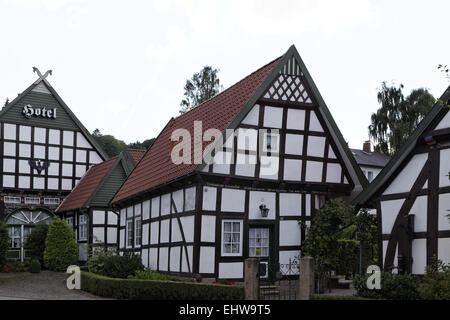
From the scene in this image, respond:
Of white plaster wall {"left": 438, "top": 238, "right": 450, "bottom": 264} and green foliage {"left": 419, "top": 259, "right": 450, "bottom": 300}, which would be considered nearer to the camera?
green foliage {"left": 419, "top": 259, "right": 450, "bottom": 300}

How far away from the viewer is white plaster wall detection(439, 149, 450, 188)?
45.7 ft

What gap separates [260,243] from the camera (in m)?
19.6

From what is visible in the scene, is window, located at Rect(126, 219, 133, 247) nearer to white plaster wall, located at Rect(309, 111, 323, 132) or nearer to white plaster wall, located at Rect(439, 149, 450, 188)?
white plaster wall, located at Rect(309, 111, 323, 132)

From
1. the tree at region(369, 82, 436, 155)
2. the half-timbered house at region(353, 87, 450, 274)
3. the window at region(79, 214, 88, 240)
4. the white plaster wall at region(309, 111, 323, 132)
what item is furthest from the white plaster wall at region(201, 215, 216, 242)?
the tree at region(369, 82, 436, 155)

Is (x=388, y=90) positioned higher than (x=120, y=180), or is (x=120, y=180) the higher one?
(x=388, y=90)

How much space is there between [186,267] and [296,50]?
7.86 m

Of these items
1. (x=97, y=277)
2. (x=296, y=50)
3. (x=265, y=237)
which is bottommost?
(x=97, y=277)

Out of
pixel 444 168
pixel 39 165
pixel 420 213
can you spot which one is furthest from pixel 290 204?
pixel 39 165

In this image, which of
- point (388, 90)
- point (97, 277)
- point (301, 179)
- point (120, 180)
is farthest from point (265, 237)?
point (388, 90)

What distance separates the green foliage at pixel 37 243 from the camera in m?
29.9

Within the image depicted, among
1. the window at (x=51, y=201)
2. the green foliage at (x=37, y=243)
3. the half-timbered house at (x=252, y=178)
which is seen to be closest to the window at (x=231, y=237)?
the half-timbered house at (x=252, y=178)

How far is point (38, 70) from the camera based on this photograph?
1332 inches

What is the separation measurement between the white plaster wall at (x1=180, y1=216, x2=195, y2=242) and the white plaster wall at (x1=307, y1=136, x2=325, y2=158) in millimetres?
4653
